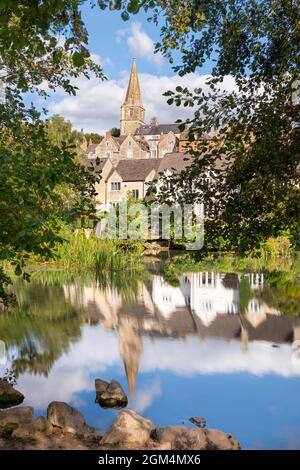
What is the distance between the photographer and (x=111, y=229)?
35.8 m

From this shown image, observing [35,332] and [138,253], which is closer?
[35,332]

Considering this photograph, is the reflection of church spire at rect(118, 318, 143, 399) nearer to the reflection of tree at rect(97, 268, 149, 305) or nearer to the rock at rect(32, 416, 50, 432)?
the rock at rect(32, 416, 50, 432)

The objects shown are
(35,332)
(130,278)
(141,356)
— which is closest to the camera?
(141,356)

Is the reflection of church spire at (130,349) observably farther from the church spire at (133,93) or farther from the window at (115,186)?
the church spire at (133,93)

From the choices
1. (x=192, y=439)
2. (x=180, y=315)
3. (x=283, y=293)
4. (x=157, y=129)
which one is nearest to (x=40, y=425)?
(x=192, y=439)

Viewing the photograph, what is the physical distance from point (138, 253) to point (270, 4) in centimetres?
2882

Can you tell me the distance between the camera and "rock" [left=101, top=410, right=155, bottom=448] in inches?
265

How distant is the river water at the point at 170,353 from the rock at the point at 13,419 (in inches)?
53.0

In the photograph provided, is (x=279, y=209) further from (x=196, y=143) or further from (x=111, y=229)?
(x=111, y=229)

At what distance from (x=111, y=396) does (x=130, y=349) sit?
4.11 metres

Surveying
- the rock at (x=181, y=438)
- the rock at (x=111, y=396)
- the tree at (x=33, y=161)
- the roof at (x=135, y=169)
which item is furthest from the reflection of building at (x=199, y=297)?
the roof at (x=135, y=169)

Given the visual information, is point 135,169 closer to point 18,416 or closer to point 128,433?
point 18,416

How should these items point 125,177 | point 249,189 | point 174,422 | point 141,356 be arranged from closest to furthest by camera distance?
point 249,189
point 174,422
point 141,356
point 125,177
